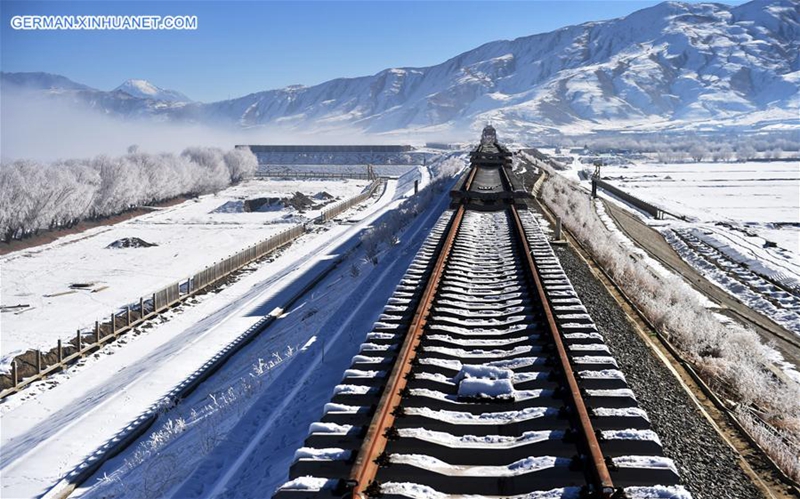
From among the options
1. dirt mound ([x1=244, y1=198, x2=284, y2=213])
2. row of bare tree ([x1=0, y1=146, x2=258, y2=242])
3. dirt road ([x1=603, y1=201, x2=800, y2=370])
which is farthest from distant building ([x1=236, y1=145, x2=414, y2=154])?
dirt road ([x1=603, y1=201, x2=800, y2=370])

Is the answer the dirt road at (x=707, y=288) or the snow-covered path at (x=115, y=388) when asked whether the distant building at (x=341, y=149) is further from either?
the snow-covered path at (x=115, y=388)

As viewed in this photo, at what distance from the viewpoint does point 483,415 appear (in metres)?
6.06

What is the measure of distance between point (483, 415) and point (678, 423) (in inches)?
83.5

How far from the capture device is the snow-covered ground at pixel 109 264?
28.5m

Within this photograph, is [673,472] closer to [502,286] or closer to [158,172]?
[502,286]

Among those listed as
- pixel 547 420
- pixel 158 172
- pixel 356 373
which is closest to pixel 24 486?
pixel 356 373

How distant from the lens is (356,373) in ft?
22.8

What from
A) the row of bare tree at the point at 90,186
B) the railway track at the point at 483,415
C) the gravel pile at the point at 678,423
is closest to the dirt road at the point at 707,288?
the gravel pile at the point at 678,423

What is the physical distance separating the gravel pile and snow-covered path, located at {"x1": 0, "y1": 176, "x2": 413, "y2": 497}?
10.6 m

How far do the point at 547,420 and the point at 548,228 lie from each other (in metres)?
15.2

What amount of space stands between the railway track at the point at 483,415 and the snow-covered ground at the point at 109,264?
18.9 metres

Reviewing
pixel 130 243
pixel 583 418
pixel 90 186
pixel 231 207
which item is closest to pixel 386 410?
pixel 583 418

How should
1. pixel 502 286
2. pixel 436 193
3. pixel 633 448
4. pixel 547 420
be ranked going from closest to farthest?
1. pixel 633 448
2. pixel 547 420
3. pixel 502 286
4. pixel 436 193

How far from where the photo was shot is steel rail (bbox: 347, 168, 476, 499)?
4668 mm
